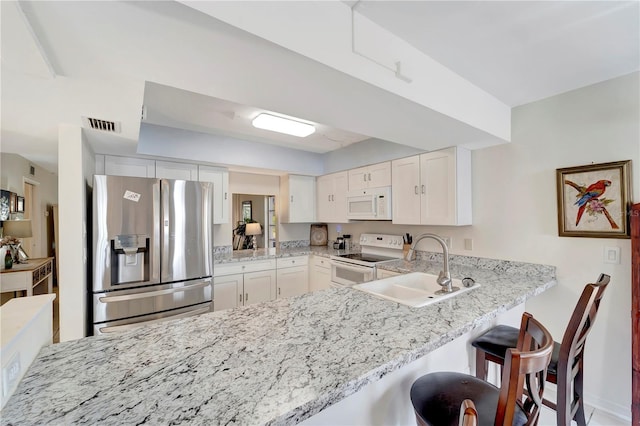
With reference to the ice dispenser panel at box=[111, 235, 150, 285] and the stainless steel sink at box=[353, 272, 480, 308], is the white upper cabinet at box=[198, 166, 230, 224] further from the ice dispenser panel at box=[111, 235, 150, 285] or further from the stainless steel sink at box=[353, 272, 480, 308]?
the stainless steel sink at box=[353, 272, 480, 308]

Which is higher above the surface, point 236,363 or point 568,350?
point 236,363

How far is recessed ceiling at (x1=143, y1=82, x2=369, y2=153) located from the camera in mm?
2133

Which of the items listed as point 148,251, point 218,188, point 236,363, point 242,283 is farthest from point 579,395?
point 218,188

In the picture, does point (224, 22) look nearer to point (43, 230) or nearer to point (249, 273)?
point (249, 273)

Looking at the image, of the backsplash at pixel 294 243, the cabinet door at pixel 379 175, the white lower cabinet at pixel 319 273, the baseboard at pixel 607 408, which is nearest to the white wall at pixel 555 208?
the baseboard at pixel 607 408

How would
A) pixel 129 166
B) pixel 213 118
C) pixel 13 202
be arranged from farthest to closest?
pixel 13 202 < pixel 129 166 < pixel 213 118

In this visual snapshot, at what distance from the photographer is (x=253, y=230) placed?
4020 millimetres

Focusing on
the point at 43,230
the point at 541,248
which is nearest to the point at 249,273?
the point at 541,248

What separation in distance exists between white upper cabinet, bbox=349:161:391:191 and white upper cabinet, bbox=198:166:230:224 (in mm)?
1671

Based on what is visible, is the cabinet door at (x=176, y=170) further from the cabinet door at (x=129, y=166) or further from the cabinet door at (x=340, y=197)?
the cabinet door at (x=340, y=197)

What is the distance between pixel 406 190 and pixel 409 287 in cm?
121

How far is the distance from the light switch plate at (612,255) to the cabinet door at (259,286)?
317 centimetres

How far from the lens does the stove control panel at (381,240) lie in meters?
3.30

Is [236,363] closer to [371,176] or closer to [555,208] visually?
[555,208]
